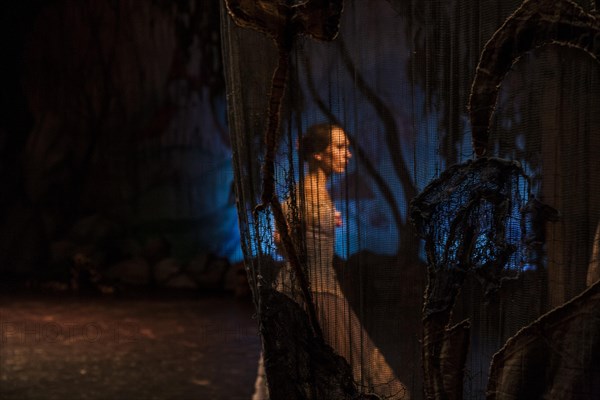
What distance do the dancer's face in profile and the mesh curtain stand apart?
0.10 ft

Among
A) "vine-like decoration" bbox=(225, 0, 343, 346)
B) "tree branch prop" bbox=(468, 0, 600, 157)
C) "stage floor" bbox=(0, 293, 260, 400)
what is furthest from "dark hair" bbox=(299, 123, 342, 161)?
"stage floor" bbox=(0, 293, 260, 400)

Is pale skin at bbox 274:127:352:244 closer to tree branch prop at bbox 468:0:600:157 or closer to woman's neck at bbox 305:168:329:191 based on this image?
woman's neck at bbox 305:168:329:191

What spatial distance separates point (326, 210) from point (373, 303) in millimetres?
419

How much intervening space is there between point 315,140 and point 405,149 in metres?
0.38

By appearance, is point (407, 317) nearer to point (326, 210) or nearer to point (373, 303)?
point (373, 303)

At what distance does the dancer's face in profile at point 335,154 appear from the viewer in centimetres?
243

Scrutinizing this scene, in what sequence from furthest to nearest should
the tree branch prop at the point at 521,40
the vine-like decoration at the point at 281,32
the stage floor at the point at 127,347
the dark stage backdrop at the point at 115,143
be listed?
the dark stage backdrop at the point at 115,143
the stage floor at the point at 127,347
the vine-like decoration at the point at 281,32
the tree branch prop at the point at 521,40

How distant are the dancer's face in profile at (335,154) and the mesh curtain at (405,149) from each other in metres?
0.03

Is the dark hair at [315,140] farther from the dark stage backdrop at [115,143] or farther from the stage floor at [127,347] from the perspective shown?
the dark stage backdrop at [115,143]

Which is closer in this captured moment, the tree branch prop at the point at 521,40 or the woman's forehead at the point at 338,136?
the tree branch prop at the point at 521,40

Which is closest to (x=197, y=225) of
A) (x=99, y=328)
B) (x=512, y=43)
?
(x=99, y=328)

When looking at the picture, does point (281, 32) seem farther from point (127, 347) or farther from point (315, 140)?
point (127, 347)

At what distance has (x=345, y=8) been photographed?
236cm

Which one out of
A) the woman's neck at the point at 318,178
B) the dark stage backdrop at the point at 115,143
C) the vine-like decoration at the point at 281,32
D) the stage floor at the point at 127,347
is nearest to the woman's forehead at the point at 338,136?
the woman's neck at the point at 318,178
